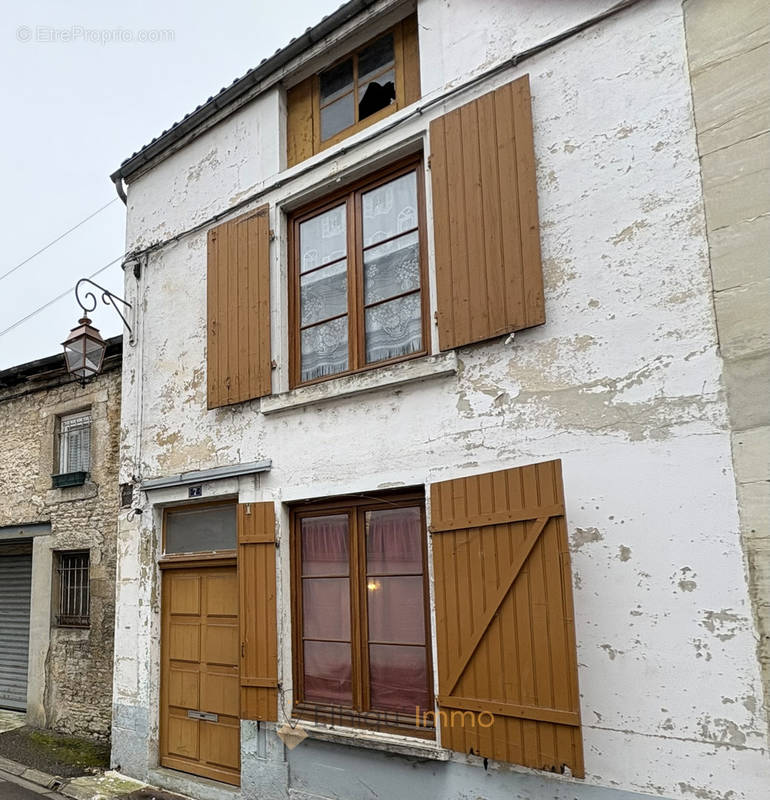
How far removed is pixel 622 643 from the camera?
4.14 m

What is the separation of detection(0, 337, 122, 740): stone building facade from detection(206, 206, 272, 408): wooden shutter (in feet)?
8.99

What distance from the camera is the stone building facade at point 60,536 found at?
335 inches

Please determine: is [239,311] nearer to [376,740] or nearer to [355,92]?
[355,92]

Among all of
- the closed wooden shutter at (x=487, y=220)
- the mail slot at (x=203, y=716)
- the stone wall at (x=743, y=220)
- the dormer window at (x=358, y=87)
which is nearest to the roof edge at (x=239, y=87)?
the dormer window at (x=358, y=87)

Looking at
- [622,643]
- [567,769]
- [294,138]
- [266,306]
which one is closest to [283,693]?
[567,769]

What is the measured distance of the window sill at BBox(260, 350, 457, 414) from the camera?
16.9 ft

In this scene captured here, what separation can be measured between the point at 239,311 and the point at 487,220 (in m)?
2.54

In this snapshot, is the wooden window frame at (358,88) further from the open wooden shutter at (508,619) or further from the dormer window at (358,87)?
the open wooden shutter at (508,619)

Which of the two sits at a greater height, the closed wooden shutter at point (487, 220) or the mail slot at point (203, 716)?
the closed wooden shutter at point (487, 220)

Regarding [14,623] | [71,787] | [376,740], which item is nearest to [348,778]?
[376,740]

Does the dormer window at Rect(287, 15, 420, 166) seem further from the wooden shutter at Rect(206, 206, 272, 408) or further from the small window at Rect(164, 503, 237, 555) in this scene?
the small window at Rect(164, 503, 237, 555)

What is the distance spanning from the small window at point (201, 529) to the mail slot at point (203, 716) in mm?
1432

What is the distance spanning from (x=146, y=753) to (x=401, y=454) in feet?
12.9

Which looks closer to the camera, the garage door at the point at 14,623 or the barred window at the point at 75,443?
the barred window at the point at 75,443
